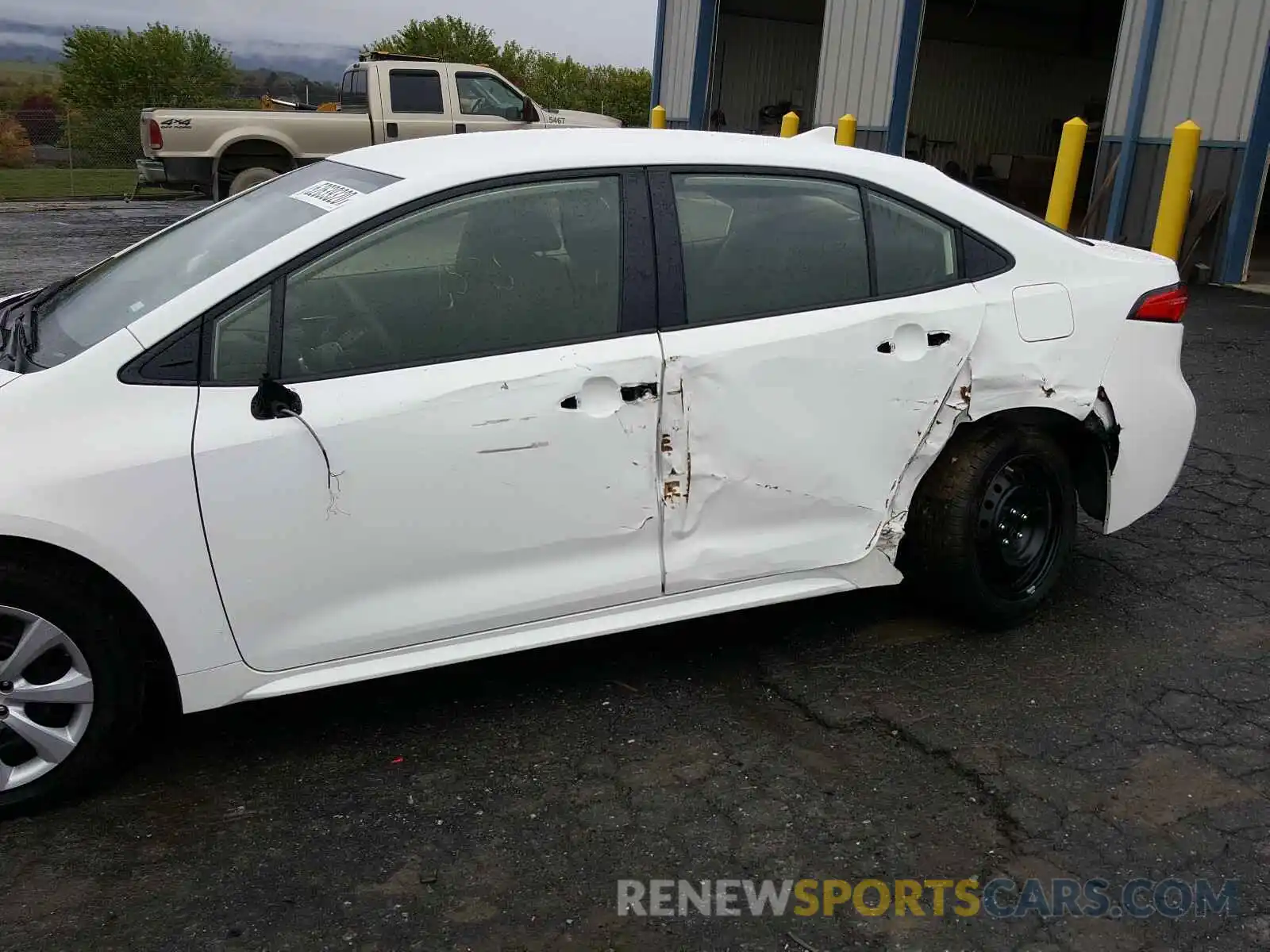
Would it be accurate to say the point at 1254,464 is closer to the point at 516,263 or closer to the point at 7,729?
the point at 516,263

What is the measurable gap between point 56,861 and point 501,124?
46.3 ft

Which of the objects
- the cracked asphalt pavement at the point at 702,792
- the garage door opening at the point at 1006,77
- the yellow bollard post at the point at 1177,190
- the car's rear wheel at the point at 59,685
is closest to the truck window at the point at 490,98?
the yellow bollard post at the point at 1177,190

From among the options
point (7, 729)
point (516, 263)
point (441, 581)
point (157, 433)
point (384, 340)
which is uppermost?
point (516, 263)

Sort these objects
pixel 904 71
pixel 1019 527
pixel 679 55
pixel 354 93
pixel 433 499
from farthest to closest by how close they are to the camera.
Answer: pixel 679 55, pixel 354 93, pixel 904 71, pixel 1019 527, pixel 433 499

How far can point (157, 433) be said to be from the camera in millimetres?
2822

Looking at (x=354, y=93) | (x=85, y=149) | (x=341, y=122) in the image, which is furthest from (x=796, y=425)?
(x=85, y=149)

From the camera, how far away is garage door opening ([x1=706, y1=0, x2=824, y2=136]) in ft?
74.7

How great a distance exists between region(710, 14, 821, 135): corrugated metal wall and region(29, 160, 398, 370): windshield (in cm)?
2008

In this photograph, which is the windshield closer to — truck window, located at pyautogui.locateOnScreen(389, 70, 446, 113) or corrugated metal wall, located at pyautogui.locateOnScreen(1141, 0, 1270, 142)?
corrugated metal wall, located at pyautogui.locateOnScreen(1141, 0, 1270, 142)

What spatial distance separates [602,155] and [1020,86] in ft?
80.3

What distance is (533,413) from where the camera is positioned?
315 centimetres

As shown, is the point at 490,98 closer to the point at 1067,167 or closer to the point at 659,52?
the point at 659,52

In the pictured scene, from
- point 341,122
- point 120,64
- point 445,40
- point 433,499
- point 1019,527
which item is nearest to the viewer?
point 433,499

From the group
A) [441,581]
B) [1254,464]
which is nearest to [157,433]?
[441,581]
